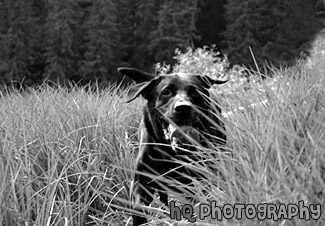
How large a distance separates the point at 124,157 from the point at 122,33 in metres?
22.1

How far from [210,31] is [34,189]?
24036mm

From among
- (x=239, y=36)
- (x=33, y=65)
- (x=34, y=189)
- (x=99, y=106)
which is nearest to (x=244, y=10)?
(x=239, y=36)

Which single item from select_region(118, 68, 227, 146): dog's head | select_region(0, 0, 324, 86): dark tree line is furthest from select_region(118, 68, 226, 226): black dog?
select_region(0, 0, 324, 86): dark tree line

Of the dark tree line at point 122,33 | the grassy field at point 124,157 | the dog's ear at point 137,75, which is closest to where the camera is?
the grassy field at point 124,157

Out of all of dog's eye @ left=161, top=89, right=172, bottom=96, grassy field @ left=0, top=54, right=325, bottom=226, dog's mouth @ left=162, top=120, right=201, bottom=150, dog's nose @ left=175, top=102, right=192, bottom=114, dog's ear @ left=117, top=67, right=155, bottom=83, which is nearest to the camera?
grassy field @ left=0, top=54, right=325, bottom=226

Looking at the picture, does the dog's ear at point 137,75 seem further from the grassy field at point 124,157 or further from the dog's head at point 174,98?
the grassy field at point 124,157

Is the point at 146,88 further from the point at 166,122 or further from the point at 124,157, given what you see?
the point at 124,157

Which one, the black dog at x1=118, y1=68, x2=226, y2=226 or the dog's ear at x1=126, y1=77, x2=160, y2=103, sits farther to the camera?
the dog's ear at x1=126, y1=77, x2=160, y2=103

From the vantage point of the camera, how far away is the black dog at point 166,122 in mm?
2400

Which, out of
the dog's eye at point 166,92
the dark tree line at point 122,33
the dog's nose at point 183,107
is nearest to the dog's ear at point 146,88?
the dog's eye at point 166,92

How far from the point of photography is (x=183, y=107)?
237 centimetres

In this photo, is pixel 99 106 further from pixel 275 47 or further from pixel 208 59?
pixel 275 47

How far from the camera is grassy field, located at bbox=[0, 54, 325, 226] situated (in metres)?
1.38

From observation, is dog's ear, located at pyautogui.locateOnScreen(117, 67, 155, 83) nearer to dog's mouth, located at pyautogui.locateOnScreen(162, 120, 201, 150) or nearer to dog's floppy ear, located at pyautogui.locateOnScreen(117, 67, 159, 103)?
dog's floppy ear, located at pyautogui.locateOnScreen(117, 67, 159, 103)
